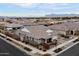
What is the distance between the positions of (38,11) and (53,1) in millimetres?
352

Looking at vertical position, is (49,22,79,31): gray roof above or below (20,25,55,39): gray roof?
above

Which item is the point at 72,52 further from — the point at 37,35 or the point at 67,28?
the point at 37,35

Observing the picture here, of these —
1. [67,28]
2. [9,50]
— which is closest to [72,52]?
[67,28]

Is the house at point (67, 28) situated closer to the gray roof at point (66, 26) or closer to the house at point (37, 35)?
the gray roof at point (66, 26)

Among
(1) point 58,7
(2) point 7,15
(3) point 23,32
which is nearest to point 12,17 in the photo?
(2) point 7,15

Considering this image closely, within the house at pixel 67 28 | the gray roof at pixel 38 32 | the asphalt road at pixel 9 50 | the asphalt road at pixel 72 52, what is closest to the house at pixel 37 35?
the gray roof at pixel 38 32

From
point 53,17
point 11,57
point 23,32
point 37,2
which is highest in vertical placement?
point 37,2

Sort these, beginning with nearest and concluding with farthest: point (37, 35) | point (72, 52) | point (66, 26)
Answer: point (72, 52)
point (37, 35)
point (66, 26)

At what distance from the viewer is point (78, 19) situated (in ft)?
12.6

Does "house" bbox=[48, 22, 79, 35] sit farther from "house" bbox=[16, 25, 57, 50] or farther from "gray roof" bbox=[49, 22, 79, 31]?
"house" bbox=[16, 25, 57, 50]

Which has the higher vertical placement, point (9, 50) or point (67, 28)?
point (67, 28)

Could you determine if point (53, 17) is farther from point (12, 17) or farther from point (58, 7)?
point (12, 17)

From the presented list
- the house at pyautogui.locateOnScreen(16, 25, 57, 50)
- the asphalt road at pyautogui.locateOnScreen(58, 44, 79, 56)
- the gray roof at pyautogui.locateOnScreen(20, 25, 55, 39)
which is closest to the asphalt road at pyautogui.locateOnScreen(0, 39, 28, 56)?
the house at pyautogui.locateOnScreen(16, 25, 57, 50)

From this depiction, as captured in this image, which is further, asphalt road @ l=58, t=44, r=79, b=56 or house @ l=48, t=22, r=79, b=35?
house @ l=48, t=22, r=79, b=35
